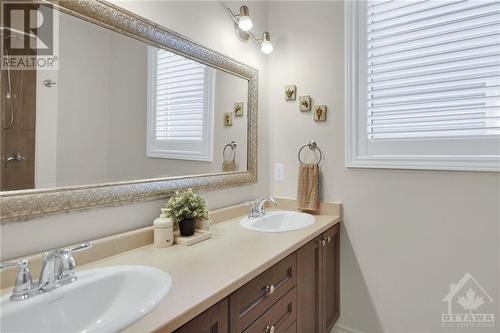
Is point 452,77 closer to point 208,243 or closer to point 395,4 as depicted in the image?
point 395,4

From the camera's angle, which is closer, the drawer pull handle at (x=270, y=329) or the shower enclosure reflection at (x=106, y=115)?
the shower enclosure reflection at (x=106, y=115)

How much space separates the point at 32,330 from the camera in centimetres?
80

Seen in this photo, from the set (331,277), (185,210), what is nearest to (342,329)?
(331,277)

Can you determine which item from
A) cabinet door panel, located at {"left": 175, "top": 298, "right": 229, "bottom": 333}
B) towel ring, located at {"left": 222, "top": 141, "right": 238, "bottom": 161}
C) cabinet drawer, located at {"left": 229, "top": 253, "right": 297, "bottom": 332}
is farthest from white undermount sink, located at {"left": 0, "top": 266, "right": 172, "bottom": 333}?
towel ring, located at {"left": 222, "top": 141, "right": 238, "bottom": 161}

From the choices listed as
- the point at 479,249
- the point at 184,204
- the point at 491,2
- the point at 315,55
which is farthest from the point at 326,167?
the point at 491,2

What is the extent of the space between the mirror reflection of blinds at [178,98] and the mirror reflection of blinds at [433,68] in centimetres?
110

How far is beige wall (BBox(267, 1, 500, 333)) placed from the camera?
1.62 m

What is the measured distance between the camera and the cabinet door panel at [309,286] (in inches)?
57.9

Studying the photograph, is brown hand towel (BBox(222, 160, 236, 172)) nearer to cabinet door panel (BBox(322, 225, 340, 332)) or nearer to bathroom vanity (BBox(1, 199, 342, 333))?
bathroom vanity (BBox(1, 199, 342, 333))

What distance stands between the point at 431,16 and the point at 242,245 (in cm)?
171

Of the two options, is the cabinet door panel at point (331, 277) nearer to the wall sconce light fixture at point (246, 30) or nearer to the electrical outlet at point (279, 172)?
the electrical outlet at point (279, 172)

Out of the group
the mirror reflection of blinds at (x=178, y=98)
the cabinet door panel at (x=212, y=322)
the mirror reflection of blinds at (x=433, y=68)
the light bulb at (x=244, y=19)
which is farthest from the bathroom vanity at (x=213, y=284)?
the light bulb at (x=244, y=19)
